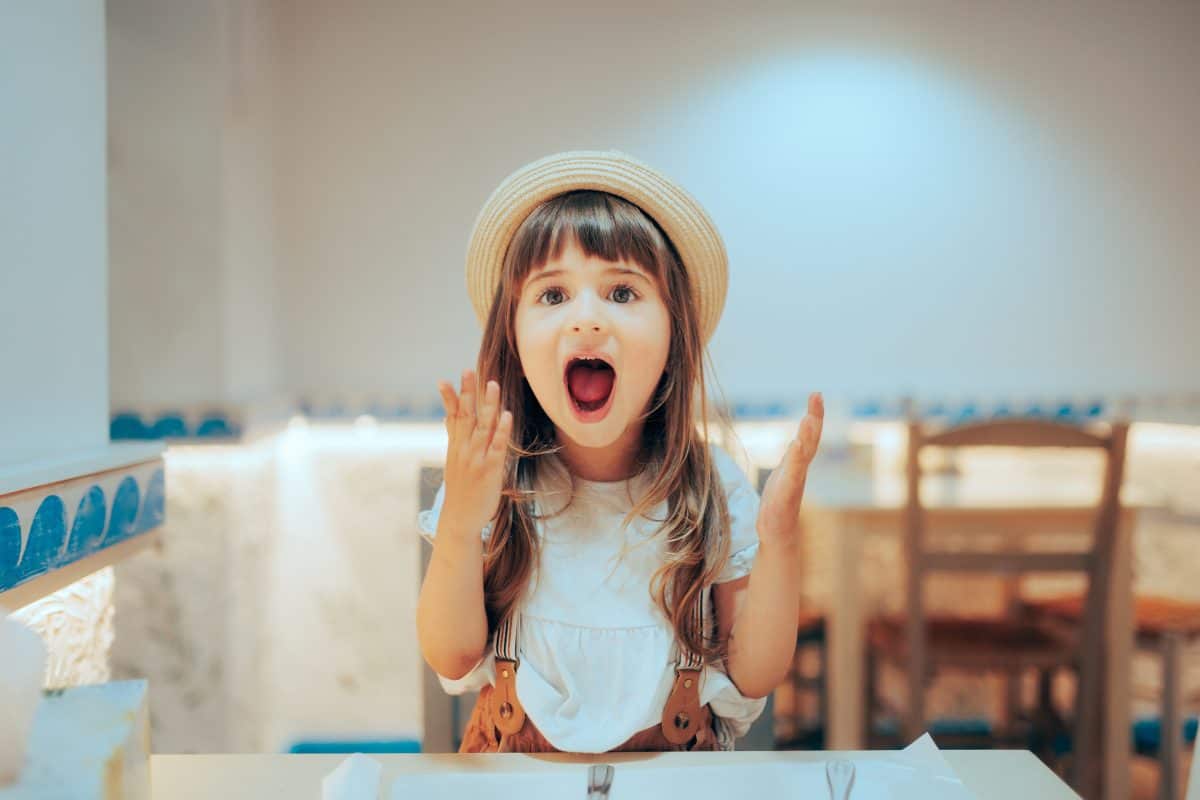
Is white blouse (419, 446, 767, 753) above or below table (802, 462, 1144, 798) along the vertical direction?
above

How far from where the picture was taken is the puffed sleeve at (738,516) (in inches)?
28.2

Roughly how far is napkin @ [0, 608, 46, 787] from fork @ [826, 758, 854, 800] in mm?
456

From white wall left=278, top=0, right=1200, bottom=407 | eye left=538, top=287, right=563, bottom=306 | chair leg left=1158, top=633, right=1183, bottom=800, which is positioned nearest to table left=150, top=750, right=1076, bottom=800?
eye left=538, top=287, right=563, bottom=306

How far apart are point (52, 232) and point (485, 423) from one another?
0.47 m

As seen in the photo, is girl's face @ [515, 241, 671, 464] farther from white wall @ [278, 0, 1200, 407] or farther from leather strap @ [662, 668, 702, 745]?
white wall @ [278, 0, 1200, 407]

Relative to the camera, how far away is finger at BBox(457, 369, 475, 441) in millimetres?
566

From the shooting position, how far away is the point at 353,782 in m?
0.51

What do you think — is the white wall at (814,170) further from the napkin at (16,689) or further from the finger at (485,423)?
the napkin at (16,689)

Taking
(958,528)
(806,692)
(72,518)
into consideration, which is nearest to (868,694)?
(806,692)

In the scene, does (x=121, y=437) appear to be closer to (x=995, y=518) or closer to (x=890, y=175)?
(x=995, y=518)

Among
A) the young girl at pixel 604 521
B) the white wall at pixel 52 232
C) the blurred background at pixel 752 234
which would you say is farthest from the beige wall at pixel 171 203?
the young girl at pixel 604 521

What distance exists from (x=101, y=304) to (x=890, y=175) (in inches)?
77.6

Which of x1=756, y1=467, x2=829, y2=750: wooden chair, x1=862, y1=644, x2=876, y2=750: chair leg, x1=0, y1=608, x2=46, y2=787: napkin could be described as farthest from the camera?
x1=756, y1=467, x2=829, y2=750: wooden chair

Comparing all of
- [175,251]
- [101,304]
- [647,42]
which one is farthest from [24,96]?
[647,42]
